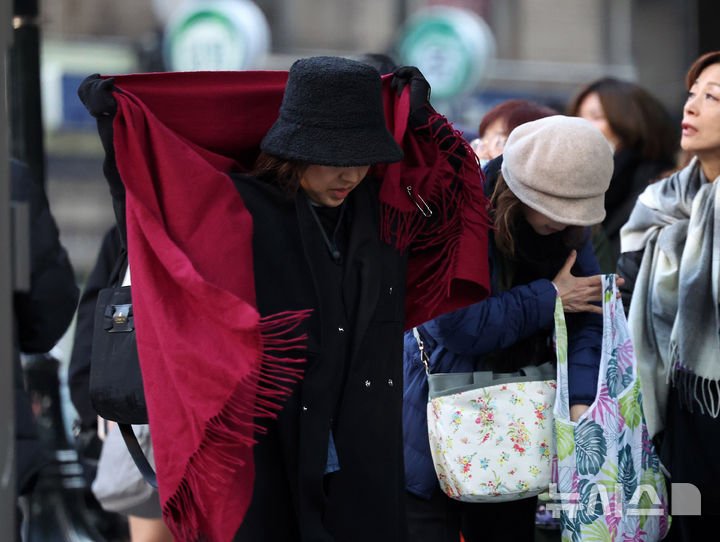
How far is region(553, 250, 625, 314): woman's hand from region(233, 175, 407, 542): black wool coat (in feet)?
2.18

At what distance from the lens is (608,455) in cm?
306

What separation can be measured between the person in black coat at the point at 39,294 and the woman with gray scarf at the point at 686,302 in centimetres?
192

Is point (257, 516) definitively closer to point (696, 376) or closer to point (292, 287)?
point (292, 287)

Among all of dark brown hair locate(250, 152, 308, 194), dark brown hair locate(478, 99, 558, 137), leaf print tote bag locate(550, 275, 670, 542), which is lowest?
leaf print tote bag locate(550, 275, 670, 542)

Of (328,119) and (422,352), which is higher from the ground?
(328,119)

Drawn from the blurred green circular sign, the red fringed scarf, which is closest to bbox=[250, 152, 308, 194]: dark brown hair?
the red fringed scarf

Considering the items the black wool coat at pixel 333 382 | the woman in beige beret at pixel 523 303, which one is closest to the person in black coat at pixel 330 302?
the black wool coat at pixel 333 382

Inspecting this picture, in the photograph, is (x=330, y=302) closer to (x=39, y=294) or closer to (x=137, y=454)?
(x=137, y=454)

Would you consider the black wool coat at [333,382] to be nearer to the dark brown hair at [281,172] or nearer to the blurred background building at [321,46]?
the dark brown hair at [281,172]

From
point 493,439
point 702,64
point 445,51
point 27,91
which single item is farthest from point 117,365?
point 445,51

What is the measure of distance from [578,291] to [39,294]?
1686 mm

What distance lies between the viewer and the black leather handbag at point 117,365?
2.47m

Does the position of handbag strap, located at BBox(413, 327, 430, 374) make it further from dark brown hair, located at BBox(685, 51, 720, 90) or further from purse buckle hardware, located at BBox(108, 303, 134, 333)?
dark brown hair, located at BBox(685, 51, 720, 90)

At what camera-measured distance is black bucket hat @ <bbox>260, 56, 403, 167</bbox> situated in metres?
2.47
